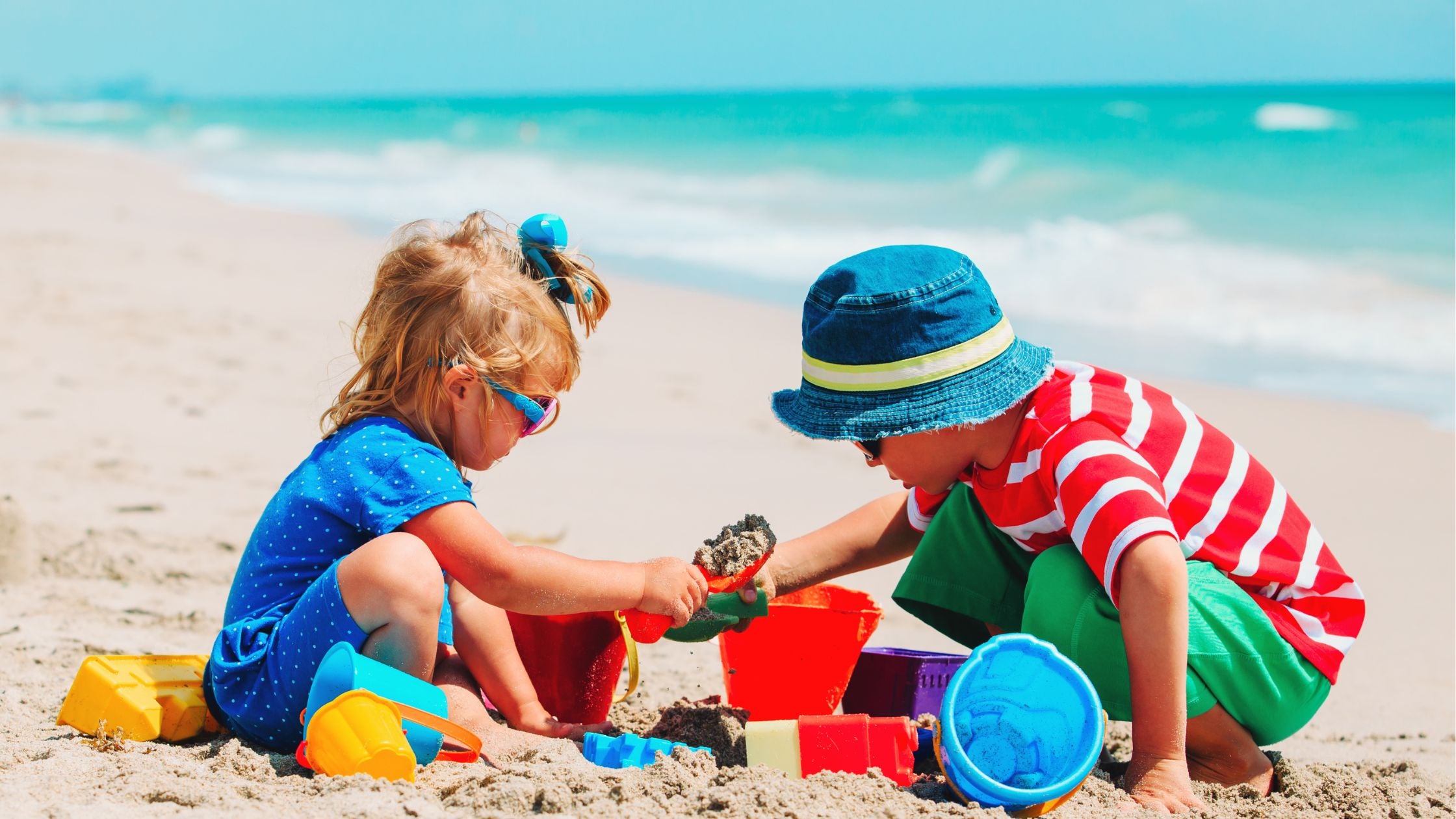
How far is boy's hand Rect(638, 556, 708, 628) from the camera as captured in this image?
2219 mm

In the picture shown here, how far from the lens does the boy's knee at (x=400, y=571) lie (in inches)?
77.3

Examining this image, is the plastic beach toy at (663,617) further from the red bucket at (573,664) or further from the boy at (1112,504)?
the boy at (1112,504)

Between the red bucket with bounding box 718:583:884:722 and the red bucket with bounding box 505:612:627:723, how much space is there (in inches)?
9.3

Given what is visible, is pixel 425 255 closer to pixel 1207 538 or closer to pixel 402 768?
pixel 402 768

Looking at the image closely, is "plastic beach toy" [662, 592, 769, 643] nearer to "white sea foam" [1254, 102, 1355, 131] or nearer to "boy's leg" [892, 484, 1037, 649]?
"boy's leg" [892, 484, 1037, 649]

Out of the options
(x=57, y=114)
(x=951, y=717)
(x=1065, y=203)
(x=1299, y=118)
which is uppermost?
(x=57, y=114)

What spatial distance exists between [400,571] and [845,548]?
98cm

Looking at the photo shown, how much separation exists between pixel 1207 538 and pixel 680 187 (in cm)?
1517

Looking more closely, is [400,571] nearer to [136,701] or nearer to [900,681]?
[136,701]

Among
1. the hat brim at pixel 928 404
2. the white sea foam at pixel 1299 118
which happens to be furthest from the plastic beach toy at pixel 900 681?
the white sea foam at pixel 1299 118

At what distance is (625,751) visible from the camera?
6.97 ft

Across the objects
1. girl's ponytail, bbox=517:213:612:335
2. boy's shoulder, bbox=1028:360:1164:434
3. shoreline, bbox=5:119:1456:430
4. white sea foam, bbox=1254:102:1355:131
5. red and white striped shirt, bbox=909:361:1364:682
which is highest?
white sea foam, bbox=1254:102:1355:131

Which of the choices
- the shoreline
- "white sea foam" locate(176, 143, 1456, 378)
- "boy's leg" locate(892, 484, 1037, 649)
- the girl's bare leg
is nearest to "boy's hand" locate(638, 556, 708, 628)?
the girl's bare leg

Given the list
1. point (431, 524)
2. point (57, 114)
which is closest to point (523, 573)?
point (431, 524)
